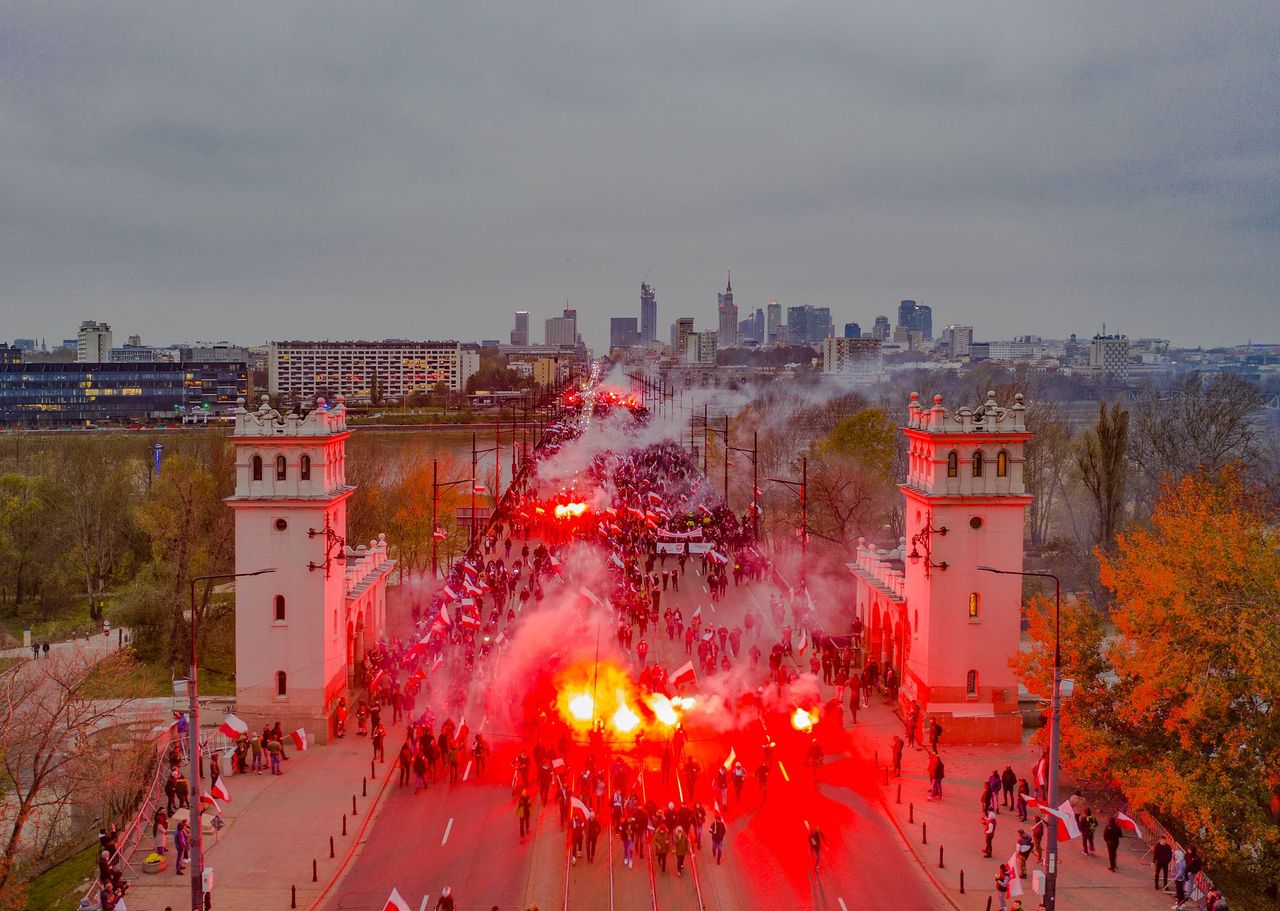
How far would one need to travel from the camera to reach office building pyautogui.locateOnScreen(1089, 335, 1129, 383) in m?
155

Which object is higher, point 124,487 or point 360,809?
point 124,487

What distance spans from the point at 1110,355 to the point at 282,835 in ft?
513

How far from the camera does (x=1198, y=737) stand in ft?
86.9

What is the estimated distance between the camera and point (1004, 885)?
2247 centimetres

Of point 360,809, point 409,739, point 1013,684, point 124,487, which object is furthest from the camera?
point 124,487

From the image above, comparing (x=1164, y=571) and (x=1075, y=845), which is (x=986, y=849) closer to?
(x=1075, y=845)

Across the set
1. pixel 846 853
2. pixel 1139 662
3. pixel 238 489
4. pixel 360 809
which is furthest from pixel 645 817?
pixel 238 489

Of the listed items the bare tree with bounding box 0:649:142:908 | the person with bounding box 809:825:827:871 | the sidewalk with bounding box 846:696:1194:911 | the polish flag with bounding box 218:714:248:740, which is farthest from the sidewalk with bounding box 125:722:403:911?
the sidewalk with bounding box 846:696:1194:911

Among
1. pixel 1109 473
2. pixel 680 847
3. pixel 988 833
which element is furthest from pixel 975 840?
pixel 1109 473

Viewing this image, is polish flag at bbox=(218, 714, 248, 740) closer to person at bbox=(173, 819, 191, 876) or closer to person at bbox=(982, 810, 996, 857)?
person at bbox=(173, 819, 191, 876)

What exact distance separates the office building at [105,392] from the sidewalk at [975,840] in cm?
14203

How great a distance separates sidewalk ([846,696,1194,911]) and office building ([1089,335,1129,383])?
12666cm

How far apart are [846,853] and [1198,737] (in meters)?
8.65

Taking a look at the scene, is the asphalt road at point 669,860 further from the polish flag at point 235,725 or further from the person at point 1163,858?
the person at point 1163,858
